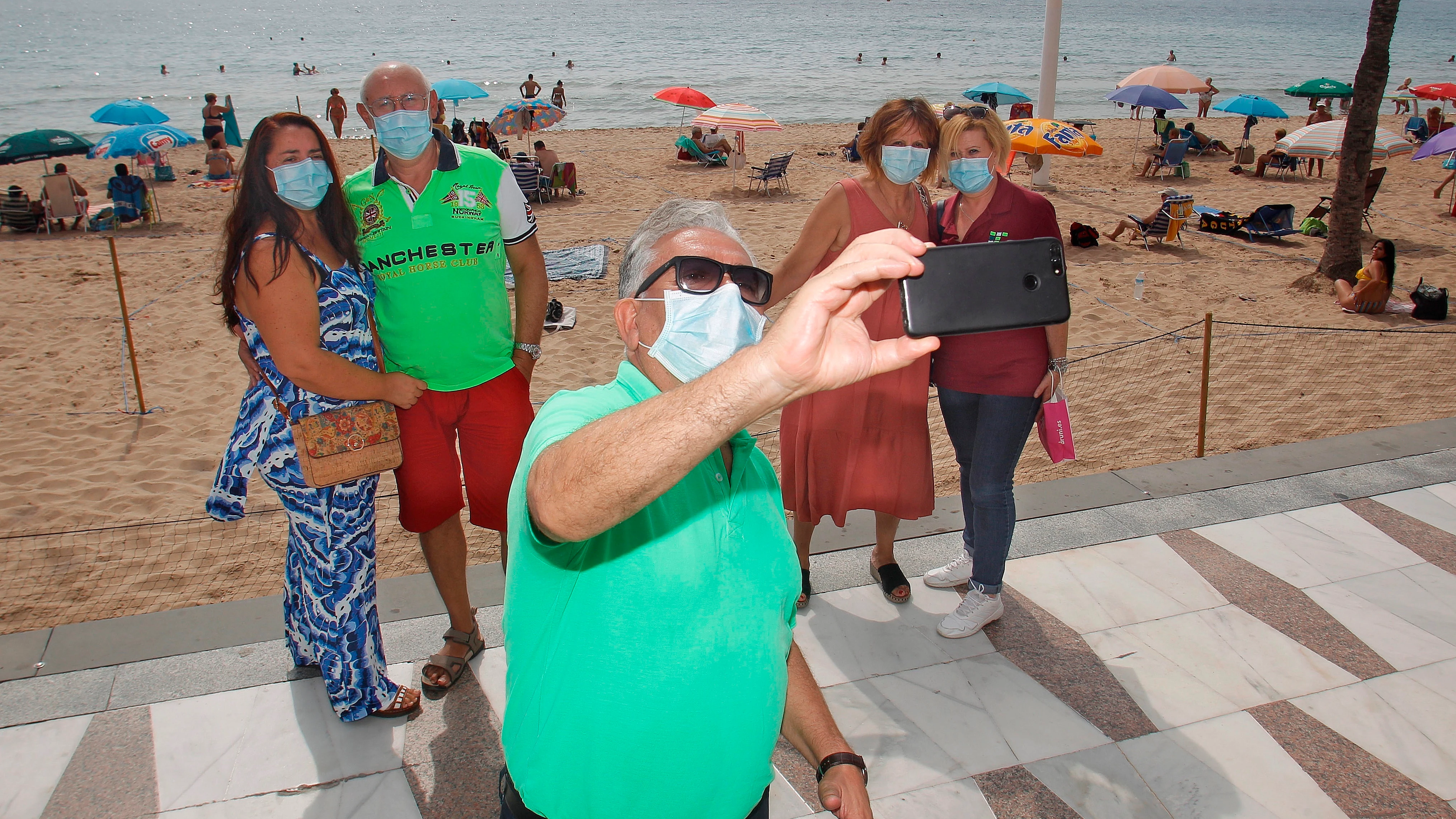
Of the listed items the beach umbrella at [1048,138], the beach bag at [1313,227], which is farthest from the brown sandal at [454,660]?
the beach bag at [1313,227]

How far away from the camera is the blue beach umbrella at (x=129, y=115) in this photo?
53.6 feet

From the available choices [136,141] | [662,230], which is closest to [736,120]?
[136,141]

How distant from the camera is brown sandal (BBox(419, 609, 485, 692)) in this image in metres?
3.19

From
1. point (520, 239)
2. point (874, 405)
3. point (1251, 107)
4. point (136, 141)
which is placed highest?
point (1251, 107)

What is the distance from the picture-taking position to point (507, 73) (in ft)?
167

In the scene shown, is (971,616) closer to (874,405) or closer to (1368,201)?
(874,405)

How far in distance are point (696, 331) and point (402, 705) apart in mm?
2259

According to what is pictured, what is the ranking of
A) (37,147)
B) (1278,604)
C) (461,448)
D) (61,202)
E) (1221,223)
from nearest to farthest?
1. (461,448)
2. (1278,604)
3. (1221,223)
4. (61,202)
5. (37,147)

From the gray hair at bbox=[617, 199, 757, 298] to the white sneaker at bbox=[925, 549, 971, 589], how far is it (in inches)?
101

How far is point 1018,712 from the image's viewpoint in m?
3.11

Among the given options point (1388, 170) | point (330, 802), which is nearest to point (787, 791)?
point (330, 802)

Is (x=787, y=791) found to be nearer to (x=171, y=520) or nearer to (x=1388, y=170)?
(x=171, y=520)

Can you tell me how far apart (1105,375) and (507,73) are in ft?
167

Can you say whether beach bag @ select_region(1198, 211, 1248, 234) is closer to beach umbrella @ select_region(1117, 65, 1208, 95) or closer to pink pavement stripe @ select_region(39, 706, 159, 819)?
beach umbrella @ select_region(1117, 65, 1208, 95)
